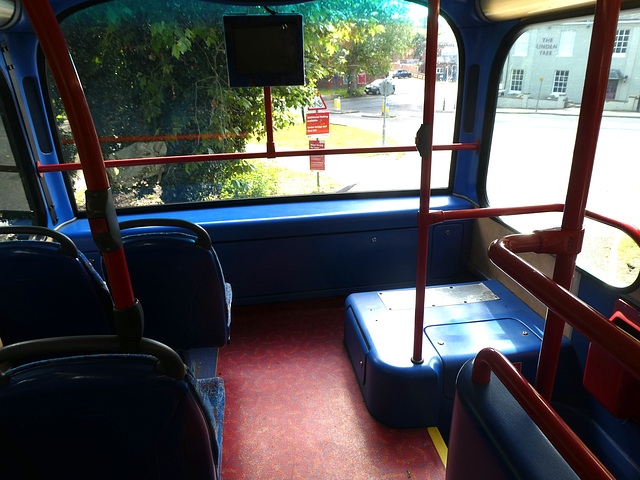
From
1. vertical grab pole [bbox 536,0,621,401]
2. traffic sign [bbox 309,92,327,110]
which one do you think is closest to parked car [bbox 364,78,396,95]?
traffic sign [bbox 309,92,327,110]

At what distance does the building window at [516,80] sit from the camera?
264 cm

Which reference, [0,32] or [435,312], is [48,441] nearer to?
[435,312]

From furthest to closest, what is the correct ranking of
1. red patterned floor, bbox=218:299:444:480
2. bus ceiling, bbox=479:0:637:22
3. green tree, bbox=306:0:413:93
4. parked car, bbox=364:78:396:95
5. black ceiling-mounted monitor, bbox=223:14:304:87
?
parked car, bbox=364:78:396:95 → green tree, bbox=306:0:413:93 → black ceiling-mounted monitor, bbox=223:14:304:87 → bus ceiling, bbox=479:0:637:22 → red patterned floor, bbox=218:299:444:480

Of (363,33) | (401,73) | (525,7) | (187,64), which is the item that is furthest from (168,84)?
(525,7)

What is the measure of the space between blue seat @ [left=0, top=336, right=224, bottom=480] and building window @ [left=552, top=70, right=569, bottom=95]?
7.71 feet

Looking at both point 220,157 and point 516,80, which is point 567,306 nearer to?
point 220,157

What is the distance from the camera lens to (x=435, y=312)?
2.31m

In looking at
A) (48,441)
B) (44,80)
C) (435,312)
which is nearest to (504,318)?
(435,312)

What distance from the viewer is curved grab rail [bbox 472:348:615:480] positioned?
2.00 ft

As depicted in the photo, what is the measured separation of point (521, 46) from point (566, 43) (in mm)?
414

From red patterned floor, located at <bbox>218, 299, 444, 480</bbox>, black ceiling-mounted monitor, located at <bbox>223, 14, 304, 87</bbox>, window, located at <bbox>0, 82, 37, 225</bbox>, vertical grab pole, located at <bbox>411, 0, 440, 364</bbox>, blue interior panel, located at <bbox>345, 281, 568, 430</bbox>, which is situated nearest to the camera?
vertical grab pole, located at <bbox>411, 0, 440, 364</bbox>

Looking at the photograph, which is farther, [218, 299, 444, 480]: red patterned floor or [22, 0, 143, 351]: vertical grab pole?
[218, 299, 444, 480]: red patterned floor

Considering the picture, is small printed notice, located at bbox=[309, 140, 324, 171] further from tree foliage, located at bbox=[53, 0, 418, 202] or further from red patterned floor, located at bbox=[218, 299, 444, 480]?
red patterned floor, located at bbox=[218, 299, 444, 480]

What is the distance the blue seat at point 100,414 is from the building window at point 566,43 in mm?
2483
